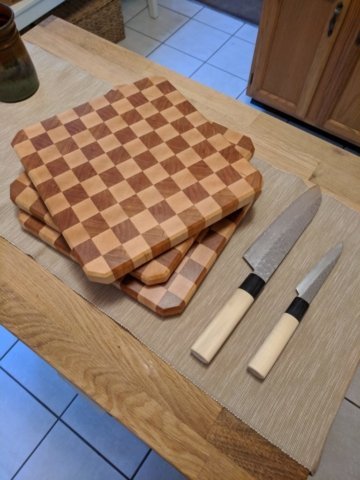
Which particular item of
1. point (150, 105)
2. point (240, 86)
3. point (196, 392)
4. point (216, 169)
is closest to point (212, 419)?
point (196, 392)

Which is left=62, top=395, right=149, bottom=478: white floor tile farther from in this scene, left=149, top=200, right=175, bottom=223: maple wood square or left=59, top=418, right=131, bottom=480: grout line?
left=149, top=200, right=175, bottom=223: maple wood square

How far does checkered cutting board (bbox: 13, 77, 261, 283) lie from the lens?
0.43 meters

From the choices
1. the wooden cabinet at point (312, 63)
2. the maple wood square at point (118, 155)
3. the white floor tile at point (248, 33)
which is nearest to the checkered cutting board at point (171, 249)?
the maple wood square at point (118, 155)

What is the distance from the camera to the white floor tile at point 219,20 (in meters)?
1.80

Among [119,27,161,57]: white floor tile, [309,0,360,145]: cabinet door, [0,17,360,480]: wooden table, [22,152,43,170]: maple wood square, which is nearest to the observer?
[0,17,360,480]: wooden table

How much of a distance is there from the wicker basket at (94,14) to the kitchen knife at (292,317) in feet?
3.93

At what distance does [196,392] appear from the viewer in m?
0.41

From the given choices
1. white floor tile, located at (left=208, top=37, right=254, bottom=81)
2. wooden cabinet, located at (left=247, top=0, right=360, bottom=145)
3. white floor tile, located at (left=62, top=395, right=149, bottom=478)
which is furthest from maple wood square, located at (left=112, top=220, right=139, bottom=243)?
white floor tile, located at (left=208, top=37, right=254, bottom=81)

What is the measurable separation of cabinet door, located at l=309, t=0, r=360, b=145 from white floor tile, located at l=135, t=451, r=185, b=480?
1.14 meters

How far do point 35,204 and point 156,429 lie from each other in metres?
0.31

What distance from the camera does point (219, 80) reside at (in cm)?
159

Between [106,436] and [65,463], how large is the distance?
108mm

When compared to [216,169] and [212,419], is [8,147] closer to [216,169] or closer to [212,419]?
[216,169]

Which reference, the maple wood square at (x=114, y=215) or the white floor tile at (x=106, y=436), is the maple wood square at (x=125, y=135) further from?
the white floor tile at (x=106, y=436)
